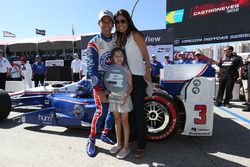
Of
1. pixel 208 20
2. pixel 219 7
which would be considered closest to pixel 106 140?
pixel 208 20

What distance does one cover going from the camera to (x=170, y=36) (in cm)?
1211

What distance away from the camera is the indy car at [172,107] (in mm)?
2971

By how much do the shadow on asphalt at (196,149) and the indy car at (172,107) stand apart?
190 mm

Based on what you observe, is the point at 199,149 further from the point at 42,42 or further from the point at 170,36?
the point at 42,42

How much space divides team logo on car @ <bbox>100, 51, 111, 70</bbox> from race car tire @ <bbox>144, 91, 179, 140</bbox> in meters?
0.79

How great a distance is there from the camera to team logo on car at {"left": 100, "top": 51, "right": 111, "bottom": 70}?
107 inches

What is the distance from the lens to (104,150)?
297cm

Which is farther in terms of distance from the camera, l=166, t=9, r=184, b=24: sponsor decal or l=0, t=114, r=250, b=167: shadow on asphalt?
l=166, t=9, r=184, b=24: sponsor decal

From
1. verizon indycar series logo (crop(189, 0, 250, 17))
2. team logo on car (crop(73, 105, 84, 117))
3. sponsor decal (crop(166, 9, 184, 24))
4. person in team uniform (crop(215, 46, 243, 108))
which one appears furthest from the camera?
sponsor decal (crop(166, 9, 184, 24))

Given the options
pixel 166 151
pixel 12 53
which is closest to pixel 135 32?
pixel 166 151

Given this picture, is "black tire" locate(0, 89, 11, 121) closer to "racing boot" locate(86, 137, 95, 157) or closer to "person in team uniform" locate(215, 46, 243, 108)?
"racing boot" locate(86, 137, 95, 157)

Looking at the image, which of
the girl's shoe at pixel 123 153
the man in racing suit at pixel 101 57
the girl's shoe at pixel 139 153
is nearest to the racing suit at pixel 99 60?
the man in racing suit at pixel 101 57

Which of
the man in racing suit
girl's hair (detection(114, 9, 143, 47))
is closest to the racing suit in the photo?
the man in racing suit

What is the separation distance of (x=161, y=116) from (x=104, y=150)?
89 cm
